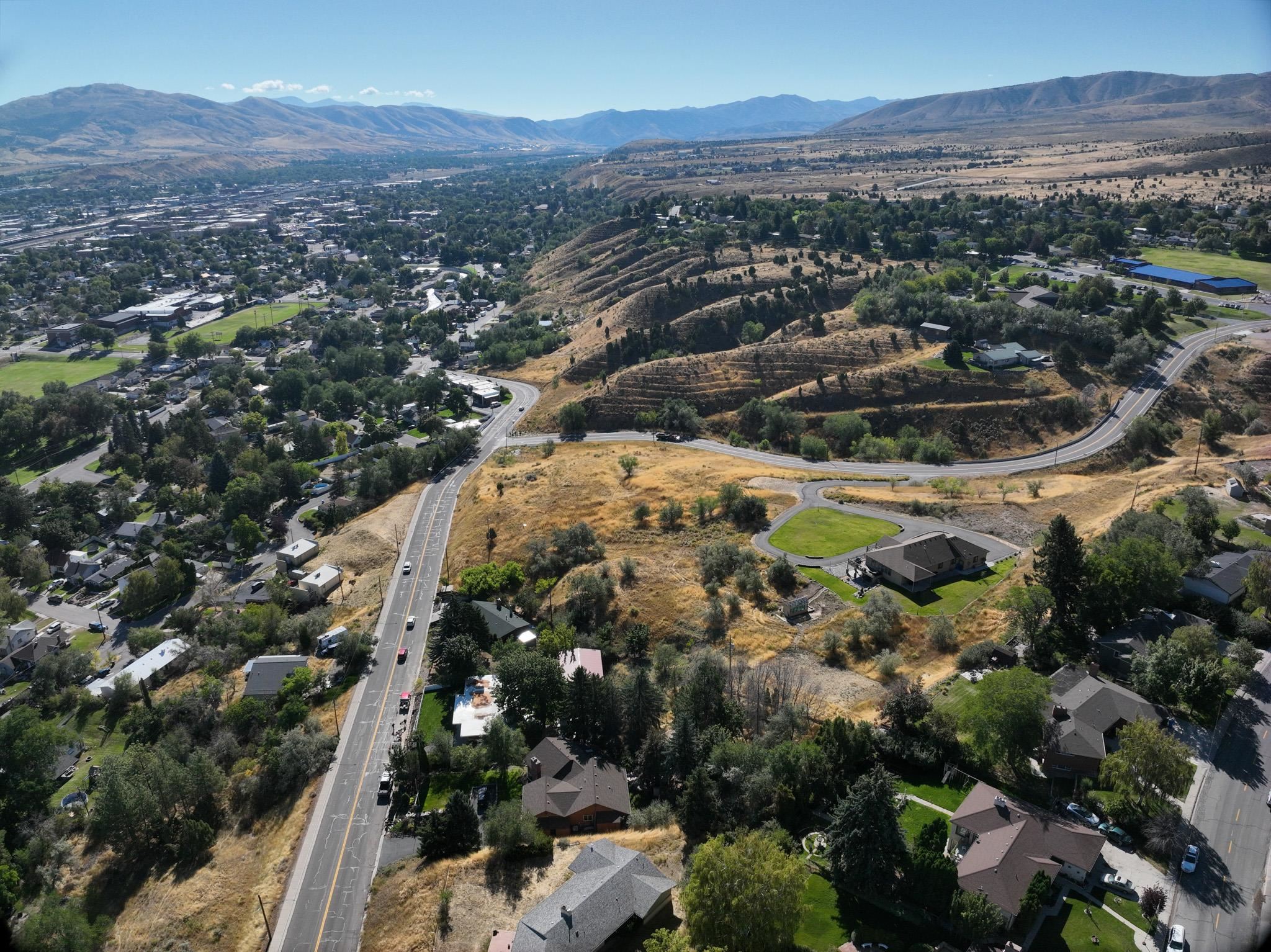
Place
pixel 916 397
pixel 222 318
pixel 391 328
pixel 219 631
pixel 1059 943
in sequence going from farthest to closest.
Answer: pixel 222 318
pixel 391 328
pixel 916 397
pixel 219 631
pixel 1059 943

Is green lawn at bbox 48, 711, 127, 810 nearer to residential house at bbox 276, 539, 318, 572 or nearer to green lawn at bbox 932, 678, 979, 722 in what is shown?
residential house at bbox 276, 539, 318, 572

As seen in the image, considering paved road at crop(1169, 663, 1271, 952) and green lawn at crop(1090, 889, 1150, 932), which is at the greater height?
paved road at crop(1169, 663, 1271, 952)

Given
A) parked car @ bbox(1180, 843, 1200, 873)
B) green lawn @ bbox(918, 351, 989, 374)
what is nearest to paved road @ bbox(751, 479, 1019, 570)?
parked car @ bbox(1180, 843, 1200, 873)

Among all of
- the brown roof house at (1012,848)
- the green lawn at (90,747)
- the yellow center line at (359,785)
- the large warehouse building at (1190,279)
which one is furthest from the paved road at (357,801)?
the large warehouse building at (1190,279)

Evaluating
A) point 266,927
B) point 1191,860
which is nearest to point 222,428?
point 266,927

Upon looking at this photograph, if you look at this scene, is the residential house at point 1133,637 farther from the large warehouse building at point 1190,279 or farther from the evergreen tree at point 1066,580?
the large warehouse building at point 1190,279

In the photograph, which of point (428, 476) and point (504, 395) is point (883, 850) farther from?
point (504, 395)

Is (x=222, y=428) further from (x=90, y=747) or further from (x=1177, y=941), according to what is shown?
(x=1177, y=941)

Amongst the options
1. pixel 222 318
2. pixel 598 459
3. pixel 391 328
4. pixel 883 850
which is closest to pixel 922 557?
pixel 883 850
